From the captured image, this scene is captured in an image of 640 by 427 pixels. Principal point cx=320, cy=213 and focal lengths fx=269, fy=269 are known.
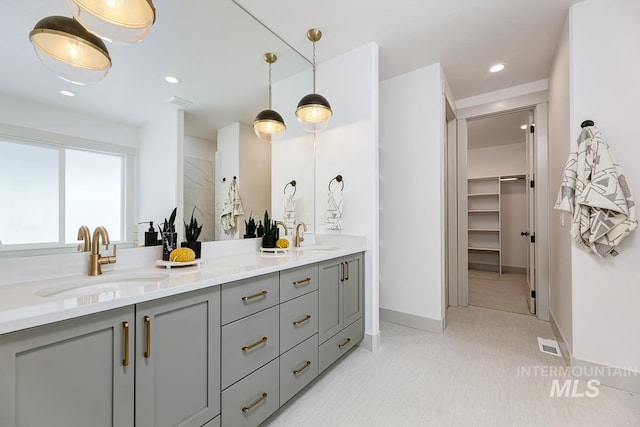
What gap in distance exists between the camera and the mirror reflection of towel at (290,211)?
249 centimetres

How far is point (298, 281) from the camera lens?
1.62 m

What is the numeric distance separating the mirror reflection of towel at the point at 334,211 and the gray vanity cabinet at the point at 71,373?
5.67 feet

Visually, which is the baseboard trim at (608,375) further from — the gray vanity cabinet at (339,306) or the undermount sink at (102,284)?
the undermount sink at (102,284)

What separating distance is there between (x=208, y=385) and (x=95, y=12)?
1.55 m

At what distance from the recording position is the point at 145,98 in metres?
1.52

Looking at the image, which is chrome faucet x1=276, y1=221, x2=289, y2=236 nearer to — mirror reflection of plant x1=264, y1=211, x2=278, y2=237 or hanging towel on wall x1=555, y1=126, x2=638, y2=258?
mirror reflection of plant x1=264, y1=211, x2=278, y2=237

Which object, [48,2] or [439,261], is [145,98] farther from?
[439,261]

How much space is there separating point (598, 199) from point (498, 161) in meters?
4.35

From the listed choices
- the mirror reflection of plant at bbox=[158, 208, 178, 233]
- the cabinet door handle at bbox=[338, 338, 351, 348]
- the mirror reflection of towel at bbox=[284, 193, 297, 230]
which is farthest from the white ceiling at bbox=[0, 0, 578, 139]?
the cabinet door handle at bbox=[338, 338, 351, 348]

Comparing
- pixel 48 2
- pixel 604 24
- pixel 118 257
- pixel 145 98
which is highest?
pixel 604 24

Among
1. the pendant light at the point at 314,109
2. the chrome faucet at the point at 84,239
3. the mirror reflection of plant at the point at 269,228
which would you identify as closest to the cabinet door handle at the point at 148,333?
the chrome faucet at the point at 84,239

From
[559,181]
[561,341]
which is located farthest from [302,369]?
[559,181]

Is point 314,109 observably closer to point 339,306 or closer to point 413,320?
point 339,306

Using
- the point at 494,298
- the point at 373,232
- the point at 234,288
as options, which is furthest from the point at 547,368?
the point at 234,288
